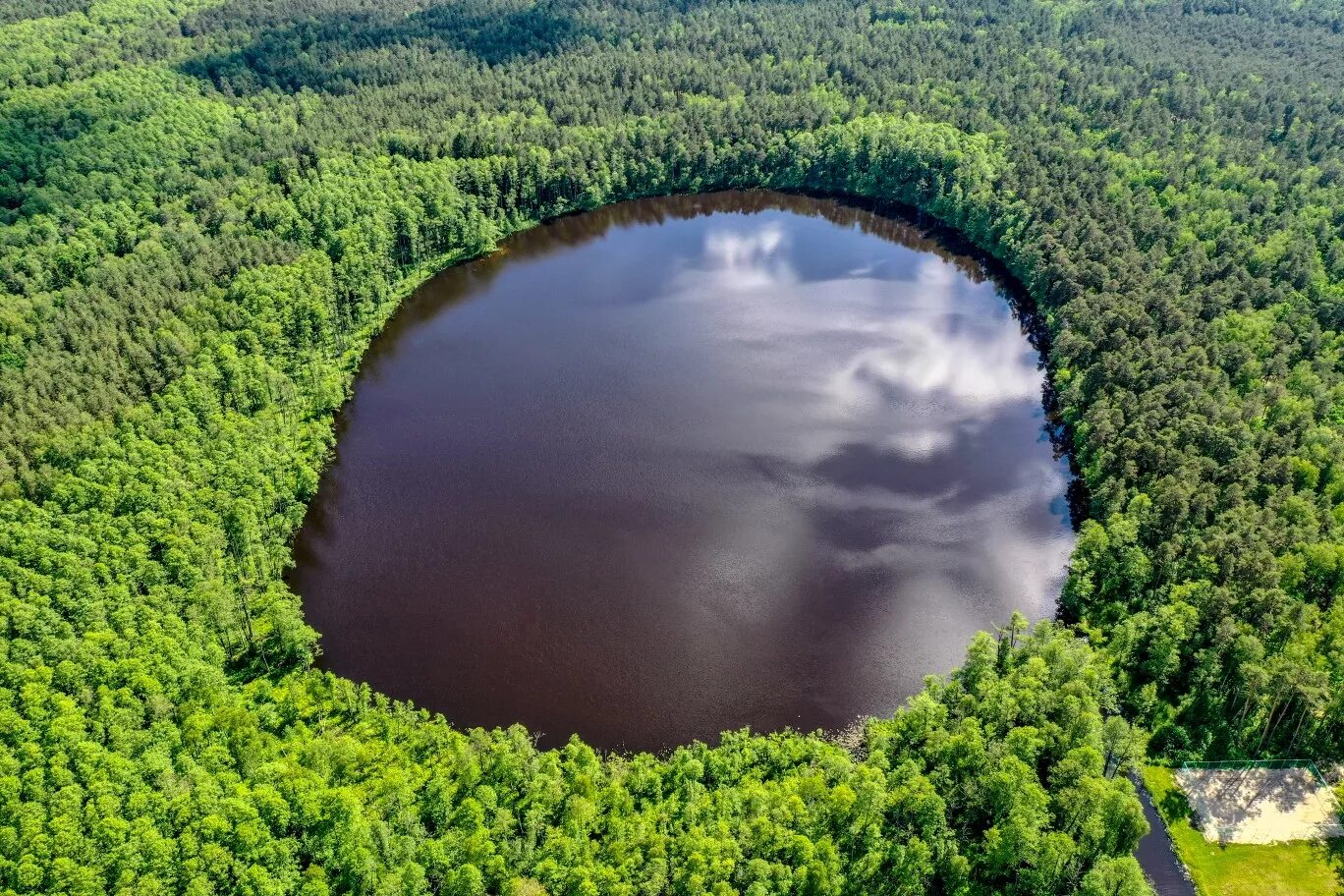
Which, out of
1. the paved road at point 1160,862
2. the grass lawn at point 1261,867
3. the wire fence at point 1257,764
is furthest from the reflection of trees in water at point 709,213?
the grass lawn at point 1261,867

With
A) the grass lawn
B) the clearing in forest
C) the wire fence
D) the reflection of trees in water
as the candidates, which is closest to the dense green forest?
the wire fence

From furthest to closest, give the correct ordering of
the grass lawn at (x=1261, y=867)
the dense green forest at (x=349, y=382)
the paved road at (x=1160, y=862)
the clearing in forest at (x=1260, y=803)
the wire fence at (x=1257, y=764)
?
1. the wire fence at (x=1257, y=764)
2. the clearing in forest at (x=1260, y=803)
3. the paved road at (x=1160, y=862)
4. the grass lawn at (x=1261, y=867)
5. the dense green forest at (x=349, y=382)

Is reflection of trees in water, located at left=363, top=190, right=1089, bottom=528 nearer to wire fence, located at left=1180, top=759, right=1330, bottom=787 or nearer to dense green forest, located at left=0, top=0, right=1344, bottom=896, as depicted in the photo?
dense green forest, located at left=0, top=0, right=1344, bottom=896

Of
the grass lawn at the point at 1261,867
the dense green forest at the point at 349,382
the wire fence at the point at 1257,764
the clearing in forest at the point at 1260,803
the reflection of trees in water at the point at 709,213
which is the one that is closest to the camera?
the dense green forest at the point at 349,382

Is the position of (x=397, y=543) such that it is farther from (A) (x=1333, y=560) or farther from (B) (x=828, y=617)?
(A) (x=1333, y=560)

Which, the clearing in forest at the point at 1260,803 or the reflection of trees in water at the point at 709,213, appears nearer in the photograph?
the clearing in forest at the point at 1260,803

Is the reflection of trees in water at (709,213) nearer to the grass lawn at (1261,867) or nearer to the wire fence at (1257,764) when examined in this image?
the wire fence at (1257,764)
